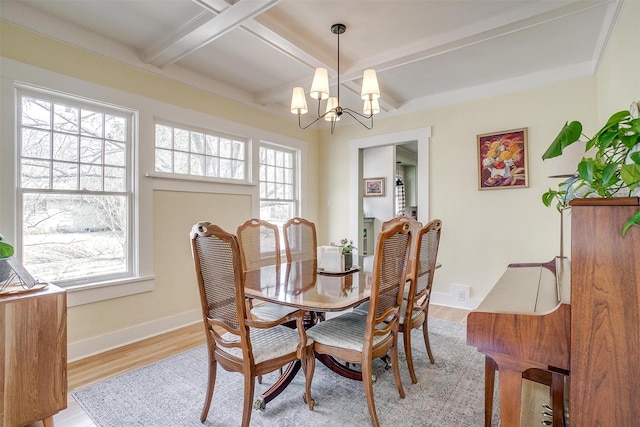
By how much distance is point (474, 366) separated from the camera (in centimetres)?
231

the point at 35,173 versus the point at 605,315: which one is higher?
the point at 35,173

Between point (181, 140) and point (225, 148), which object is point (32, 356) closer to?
point (181, 140)

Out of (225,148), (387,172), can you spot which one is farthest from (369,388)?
(387,172)

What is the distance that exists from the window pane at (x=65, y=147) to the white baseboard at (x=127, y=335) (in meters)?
1.48

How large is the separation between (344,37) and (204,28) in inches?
43.9

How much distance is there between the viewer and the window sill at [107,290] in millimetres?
2482

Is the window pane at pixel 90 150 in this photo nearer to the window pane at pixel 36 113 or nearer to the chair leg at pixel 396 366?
the window pane at pixel 36 113

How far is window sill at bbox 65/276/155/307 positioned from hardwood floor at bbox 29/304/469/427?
17.8 inches

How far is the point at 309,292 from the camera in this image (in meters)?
1.79

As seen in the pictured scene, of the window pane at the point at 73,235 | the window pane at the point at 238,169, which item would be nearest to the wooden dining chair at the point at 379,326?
the window pane at the point at 73,235

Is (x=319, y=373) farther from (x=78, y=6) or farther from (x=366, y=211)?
(x=366, y=211)

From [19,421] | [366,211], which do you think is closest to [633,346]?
[19,421]

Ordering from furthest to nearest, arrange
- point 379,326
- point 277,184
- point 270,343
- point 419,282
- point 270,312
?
point 277,184
point 270,312
point 419,282
point 379,326
point 270,343

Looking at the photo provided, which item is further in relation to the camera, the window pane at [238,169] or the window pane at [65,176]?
the window pane at [238,169]
